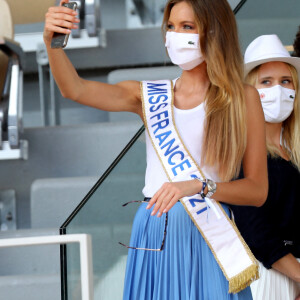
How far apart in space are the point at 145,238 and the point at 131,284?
0.10m

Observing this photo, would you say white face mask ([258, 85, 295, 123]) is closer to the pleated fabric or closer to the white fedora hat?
the white fedora hat

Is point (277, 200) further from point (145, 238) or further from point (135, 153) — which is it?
point (145, 238)

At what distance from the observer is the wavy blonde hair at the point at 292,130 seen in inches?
82.3

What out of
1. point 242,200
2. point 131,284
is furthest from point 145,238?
point 242,200

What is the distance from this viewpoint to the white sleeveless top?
162 cm

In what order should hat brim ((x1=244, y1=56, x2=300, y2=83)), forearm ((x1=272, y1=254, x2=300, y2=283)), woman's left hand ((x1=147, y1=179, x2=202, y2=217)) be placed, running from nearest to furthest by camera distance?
woman's left hand ((x1=147, y1=179, x2=202, y2=217)), forearm ((x1=272, y1=254, x2=300, y2=283)), hat brim ((x1=244, y1=56, x2=300, y2=83))

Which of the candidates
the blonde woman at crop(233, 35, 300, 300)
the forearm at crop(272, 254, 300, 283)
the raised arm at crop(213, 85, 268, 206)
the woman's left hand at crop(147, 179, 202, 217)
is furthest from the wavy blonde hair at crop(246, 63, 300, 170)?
the woman's left hand at crop(147, 179, 202, 217)

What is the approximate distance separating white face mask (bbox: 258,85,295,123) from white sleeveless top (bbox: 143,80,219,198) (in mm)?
544

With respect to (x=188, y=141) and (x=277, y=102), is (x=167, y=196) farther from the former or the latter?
(x=277, y=102)

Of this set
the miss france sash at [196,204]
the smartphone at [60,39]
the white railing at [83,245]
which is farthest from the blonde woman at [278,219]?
the smartphone at [60,39]

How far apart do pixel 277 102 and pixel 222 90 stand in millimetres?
561

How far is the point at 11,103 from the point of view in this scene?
126 inches

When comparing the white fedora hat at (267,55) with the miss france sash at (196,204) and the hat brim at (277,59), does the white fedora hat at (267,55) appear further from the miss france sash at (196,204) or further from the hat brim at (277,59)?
the miss france sash at (196,204)

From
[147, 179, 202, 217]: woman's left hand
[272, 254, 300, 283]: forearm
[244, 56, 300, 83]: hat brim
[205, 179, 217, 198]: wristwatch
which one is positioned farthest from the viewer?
[244, 56, 300, 83]: hat brim
